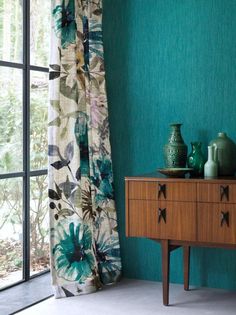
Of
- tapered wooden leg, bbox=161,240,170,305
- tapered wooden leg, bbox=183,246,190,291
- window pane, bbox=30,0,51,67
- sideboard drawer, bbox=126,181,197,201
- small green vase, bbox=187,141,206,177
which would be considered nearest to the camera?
sideboard drawer, bbox=126,181,197,201

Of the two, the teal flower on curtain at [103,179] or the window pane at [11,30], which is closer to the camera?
the window pane at [11,30]

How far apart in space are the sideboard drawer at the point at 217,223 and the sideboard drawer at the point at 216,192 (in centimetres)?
3

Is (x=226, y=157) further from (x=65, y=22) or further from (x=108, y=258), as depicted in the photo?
(x=65, y=22)

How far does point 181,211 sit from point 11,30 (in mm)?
1688

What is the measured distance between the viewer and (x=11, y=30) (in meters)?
3.67

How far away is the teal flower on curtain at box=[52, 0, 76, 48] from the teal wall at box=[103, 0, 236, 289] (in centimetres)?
46

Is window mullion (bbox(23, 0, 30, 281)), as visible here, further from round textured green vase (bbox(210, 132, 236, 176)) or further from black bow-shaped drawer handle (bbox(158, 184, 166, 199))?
round textured green vase (bbox(210, 132, 236, 176))

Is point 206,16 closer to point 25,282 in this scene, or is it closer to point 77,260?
point 77,260

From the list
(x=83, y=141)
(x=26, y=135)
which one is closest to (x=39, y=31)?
(x=26, y=135)

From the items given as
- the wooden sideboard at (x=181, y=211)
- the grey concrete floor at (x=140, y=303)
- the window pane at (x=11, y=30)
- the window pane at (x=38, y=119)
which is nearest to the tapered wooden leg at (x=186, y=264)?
the grey concrete floor at (x=140, y=303)

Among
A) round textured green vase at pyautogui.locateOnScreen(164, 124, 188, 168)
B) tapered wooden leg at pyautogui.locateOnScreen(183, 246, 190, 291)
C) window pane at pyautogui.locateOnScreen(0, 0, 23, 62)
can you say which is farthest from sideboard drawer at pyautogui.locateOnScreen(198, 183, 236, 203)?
window pane at pyautogui.locateOnScreen(0, 0, 23, 62)

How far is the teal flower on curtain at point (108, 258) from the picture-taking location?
392cm

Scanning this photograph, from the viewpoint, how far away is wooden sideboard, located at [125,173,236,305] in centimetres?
323

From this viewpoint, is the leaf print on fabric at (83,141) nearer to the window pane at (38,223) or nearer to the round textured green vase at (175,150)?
the window pane at (38,223)
